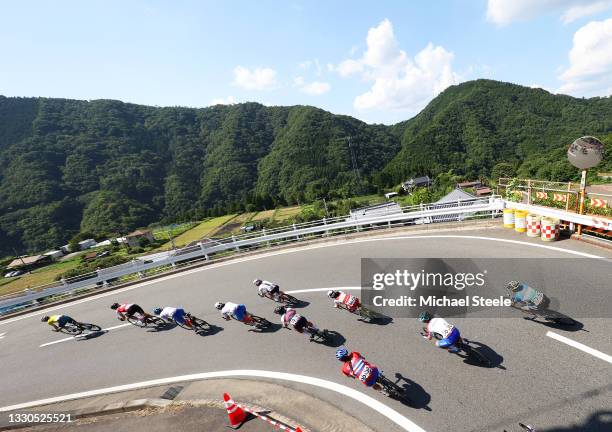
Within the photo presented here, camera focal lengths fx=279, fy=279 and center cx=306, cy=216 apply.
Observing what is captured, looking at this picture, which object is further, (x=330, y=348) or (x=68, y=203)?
(x=68, y=203)

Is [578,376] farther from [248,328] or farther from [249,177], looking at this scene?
[249,177]

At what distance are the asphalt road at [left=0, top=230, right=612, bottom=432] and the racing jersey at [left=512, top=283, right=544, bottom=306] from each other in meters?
0.62

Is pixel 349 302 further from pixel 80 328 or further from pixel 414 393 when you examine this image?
pixel 80 328

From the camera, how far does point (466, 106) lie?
466ft

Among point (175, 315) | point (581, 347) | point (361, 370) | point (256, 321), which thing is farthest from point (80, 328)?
point (581, 347)

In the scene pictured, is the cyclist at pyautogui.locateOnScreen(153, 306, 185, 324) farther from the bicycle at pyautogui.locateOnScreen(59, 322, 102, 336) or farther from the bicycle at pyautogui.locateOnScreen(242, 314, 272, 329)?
the bicycle at pyautogui.locateOnScreen(59, 322, 102, 336)

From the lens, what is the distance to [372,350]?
280 inches

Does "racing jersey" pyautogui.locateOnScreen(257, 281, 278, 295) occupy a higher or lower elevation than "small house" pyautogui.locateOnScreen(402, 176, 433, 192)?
lower

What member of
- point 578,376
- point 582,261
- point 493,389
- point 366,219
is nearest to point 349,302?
point 493,389

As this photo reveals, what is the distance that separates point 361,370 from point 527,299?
435cm

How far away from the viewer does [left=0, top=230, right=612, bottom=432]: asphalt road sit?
5.07 metres

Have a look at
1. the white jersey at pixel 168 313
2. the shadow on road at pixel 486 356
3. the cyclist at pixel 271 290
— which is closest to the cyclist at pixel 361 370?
the shadow on road at pixel 486 356

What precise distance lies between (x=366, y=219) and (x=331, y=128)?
159469 mm

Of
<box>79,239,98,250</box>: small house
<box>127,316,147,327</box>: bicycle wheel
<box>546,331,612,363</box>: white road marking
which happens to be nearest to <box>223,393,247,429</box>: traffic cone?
<box>127,316,147,327</box>: bicycle wheel
